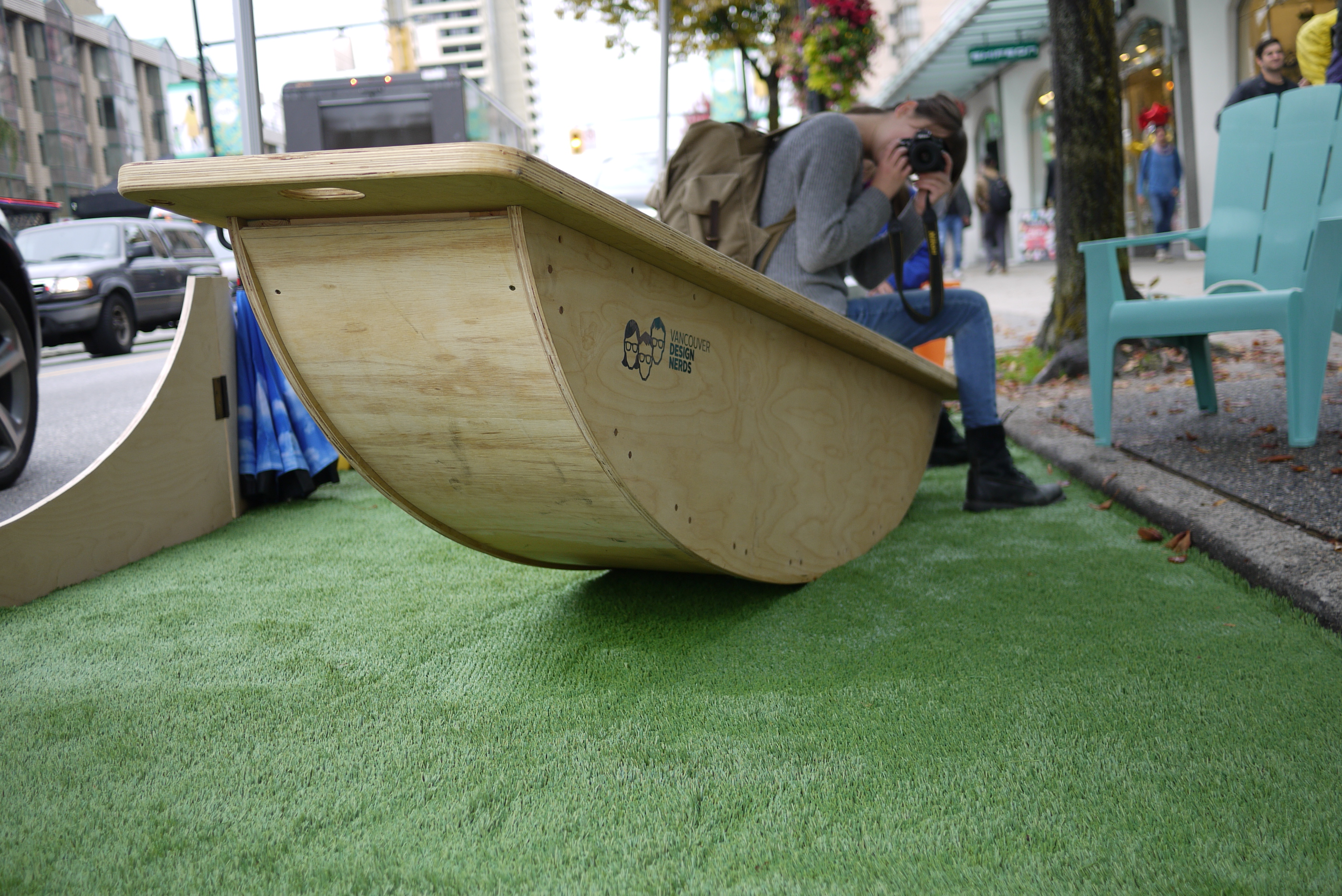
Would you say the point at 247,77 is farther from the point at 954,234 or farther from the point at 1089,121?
the point at 954,234

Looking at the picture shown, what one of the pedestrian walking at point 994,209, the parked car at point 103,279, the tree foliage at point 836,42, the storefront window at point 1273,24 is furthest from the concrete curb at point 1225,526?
the pedestrian walking at point 994,209

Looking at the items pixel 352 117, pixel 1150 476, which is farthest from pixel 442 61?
pixel 1150 476

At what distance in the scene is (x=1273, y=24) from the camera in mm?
11234

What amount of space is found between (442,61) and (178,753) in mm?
148640

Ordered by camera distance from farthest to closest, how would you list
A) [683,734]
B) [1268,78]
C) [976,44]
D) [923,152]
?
[976,44] → [1268,78] → [923,152] → [683,734]

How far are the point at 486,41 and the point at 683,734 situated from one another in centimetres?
15656

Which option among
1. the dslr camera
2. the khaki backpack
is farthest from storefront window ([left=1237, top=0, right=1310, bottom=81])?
the khaki backpack

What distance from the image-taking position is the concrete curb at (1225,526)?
2.06 m

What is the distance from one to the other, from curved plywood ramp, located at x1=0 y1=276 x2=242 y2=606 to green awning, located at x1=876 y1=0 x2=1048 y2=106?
12.1 meters

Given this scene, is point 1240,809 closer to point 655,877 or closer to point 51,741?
point 655,877

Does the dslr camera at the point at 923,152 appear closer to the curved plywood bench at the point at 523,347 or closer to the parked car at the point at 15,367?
the curved plywood bench at the point at 523,347

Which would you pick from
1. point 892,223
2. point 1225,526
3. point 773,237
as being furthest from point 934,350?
point 1225,526

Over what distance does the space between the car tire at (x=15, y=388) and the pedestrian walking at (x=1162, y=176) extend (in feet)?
41.9

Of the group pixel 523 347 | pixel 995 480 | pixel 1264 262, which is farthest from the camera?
pixel 1264 262
